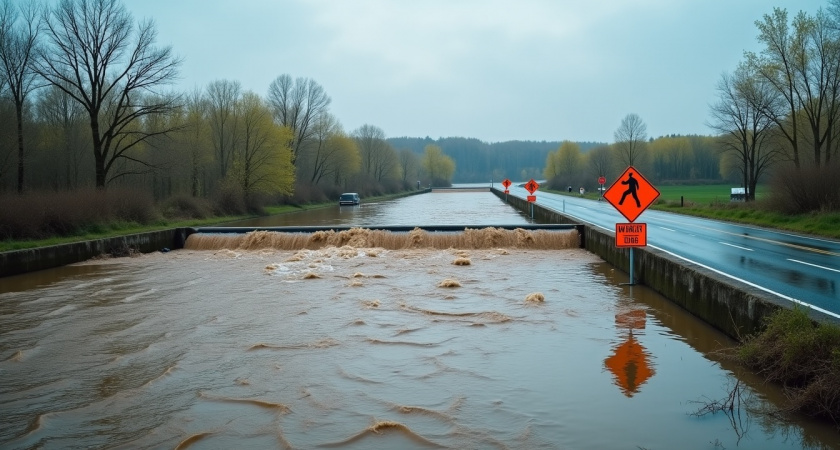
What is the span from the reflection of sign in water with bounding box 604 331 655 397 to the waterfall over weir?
1416 cm

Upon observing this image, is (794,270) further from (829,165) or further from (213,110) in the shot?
(213,110)

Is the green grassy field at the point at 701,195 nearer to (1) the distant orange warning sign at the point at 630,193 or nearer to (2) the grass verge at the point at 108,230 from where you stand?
(1) the distant orange warning sign at the point at 630,193

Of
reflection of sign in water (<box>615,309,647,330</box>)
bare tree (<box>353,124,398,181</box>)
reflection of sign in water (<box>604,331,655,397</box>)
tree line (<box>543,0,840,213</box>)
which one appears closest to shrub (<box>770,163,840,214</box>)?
tree line (<box>543,0,840,213</box>)

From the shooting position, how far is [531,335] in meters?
11.2

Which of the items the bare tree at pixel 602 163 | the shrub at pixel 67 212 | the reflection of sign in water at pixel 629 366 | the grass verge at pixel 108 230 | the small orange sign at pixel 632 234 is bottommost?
the reflection of sign in water at pixel 629 366

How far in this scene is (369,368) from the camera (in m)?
9.44

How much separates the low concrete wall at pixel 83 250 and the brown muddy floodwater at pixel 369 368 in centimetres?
222

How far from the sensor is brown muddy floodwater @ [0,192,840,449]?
22.5 feet

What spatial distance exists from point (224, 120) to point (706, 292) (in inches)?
2132

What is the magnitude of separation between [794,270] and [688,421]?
9.70 meters

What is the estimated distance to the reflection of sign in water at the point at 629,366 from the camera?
8391mm

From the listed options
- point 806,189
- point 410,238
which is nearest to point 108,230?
point 410,238

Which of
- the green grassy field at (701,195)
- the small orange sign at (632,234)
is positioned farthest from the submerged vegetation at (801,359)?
the green grassy field at (701,195)

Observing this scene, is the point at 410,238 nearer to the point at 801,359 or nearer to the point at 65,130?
the point at 801,359
